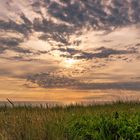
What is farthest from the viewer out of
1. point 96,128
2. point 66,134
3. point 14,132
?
point 14,132

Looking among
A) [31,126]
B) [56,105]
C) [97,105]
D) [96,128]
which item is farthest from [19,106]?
[96,128]

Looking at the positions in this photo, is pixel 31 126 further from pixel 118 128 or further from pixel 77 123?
pixel 118 128

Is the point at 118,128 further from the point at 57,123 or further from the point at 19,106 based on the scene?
the point at 19,106

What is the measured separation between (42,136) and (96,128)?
72.6 inches

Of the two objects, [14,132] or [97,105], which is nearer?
[14,132]

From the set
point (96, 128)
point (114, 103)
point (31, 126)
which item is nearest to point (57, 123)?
point (31, 126)

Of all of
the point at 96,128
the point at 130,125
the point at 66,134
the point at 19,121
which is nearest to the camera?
the point at 130,125

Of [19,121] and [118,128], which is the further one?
[19,121]

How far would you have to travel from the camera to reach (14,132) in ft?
41.3

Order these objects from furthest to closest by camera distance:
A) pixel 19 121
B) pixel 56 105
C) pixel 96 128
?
pixel 56 105 → pixel 19 121 → pixel 96 128

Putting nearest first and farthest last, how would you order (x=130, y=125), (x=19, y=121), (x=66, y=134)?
(x=130, y=125) → (x=66, y=134) → (x=19, y=121)

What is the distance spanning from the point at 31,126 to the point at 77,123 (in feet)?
5.90

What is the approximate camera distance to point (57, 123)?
12992mm

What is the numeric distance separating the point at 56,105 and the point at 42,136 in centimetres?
1637
